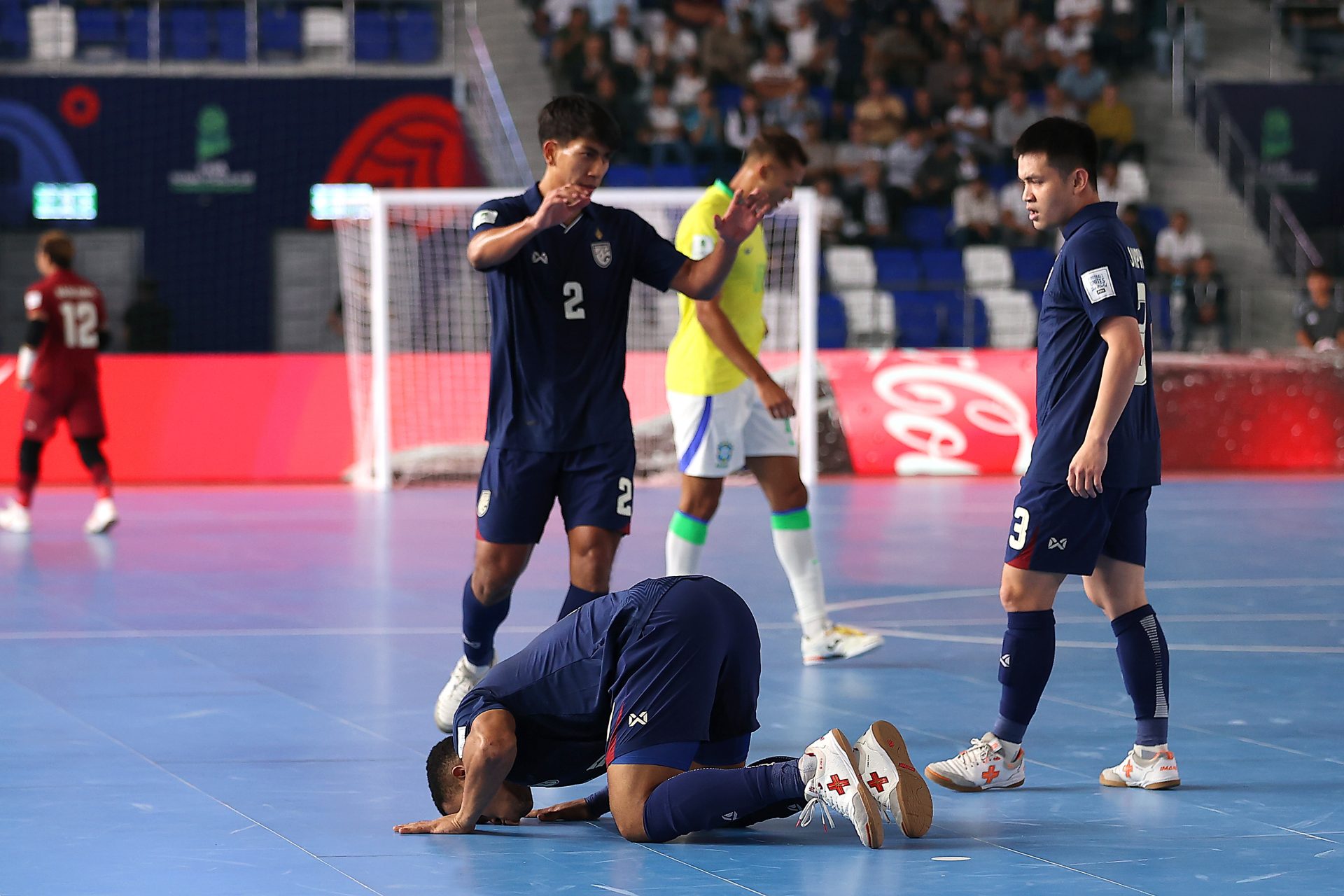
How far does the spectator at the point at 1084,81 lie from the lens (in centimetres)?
2383

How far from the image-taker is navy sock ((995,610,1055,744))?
5.39m

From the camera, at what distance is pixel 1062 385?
5.36m

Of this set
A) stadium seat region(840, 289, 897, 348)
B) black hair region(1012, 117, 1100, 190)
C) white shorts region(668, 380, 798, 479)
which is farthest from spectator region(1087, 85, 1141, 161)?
black hair region(1012, 117, 1100, 190)

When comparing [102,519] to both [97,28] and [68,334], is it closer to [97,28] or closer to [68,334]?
[68,334]

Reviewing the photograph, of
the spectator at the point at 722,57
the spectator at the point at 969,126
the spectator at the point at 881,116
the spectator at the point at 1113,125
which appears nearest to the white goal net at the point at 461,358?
the spectator at the point at 881,116

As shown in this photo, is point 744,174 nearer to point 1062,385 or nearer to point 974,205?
point 1062,385

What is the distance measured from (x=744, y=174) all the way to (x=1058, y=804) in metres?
3.40

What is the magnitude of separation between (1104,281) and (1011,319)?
583 inches

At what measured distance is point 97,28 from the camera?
23.2 metres

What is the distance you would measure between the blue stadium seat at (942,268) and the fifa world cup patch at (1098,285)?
1576cm

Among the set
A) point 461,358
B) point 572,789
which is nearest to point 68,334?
point 461,358

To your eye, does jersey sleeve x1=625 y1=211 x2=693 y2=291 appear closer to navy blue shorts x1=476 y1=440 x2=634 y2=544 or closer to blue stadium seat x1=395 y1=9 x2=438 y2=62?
navy blue shorts x1=476 y1=440 x2=634 y2=544

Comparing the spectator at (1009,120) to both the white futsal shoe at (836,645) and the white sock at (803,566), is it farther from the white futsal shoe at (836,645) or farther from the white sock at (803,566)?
the white futsal shoe at (836,645)

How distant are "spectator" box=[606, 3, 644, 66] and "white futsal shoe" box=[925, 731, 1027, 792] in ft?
61.1
